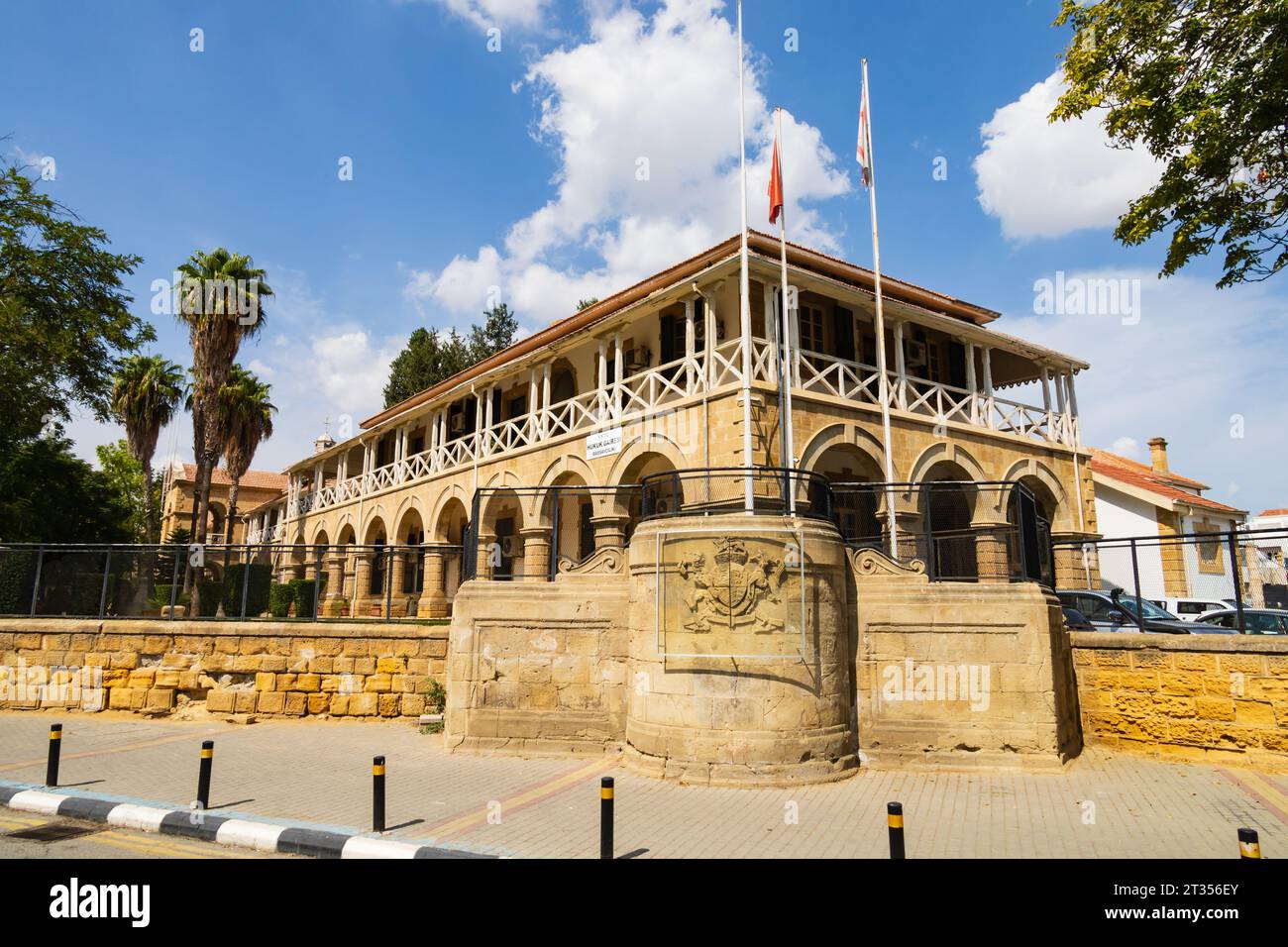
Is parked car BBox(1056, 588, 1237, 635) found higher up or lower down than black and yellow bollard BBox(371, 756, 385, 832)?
higher up

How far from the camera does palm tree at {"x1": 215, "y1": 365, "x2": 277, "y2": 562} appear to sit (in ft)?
101

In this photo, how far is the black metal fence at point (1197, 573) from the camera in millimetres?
8984

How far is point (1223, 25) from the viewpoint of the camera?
916 centimetres

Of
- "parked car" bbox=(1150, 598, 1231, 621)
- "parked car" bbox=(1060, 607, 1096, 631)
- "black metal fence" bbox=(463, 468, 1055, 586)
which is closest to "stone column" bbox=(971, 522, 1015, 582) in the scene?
"black metal fence" bbox=(463, 468, 1055, 586)

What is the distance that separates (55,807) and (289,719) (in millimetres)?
4691

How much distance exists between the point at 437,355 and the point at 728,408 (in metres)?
28.8

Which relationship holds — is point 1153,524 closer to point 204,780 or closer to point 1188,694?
point 1188,694

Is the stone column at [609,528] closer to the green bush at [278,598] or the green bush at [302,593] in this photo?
the green bush at [278,598]

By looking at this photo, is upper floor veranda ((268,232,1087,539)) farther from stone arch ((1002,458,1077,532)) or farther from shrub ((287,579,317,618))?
shrub ((287,579,317,618))

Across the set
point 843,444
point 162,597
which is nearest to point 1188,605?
point 843,444

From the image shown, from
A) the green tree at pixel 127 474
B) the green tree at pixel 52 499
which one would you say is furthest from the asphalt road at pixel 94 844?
the green tree at pixel 127 474

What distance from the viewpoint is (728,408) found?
14.3m

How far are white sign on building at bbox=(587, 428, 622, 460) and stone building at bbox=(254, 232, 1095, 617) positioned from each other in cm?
4

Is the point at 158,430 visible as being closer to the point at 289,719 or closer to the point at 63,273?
the point at 63,273
